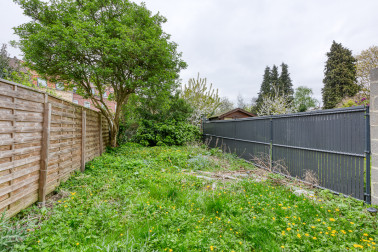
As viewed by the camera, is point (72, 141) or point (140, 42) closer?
point (72, 141)

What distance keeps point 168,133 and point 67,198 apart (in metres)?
7.13

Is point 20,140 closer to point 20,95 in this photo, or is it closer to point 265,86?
point 20,95

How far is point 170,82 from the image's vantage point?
7.75 metres

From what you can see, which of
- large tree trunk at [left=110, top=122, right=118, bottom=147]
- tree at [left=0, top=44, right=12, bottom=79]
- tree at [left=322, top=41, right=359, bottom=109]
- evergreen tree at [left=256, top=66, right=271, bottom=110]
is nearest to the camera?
large tree trunk at [left=110, top=122, right=118, bottom=147]

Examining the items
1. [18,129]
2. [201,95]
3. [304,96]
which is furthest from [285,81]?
[18,129]

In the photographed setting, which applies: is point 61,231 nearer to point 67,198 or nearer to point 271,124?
point 67,198

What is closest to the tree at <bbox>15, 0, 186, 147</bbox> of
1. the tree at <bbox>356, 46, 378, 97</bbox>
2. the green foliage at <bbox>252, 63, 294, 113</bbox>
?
the tree at <bbox>356, 46, 378, 97</bbox>

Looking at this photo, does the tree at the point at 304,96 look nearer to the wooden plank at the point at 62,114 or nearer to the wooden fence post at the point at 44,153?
the wooden plank at the point at 62,114

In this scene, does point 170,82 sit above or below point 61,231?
above

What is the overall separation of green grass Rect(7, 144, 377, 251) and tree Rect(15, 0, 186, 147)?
4277mm

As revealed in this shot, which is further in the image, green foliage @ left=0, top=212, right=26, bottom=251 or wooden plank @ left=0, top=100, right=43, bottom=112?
wooden plank @ left=0, top=100, right=43, bottom=112

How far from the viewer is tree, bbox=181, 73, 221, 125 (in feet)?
57.1

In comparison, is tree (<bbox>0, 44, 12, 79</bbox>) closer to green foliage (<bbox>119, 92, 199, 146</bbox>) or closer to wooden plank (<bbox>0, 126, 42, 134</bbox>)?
green foliage (<bbox>119, 92, 199, 146</bbox>)

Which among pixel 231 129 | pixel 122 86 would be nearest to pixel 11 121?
pixel 122 86
